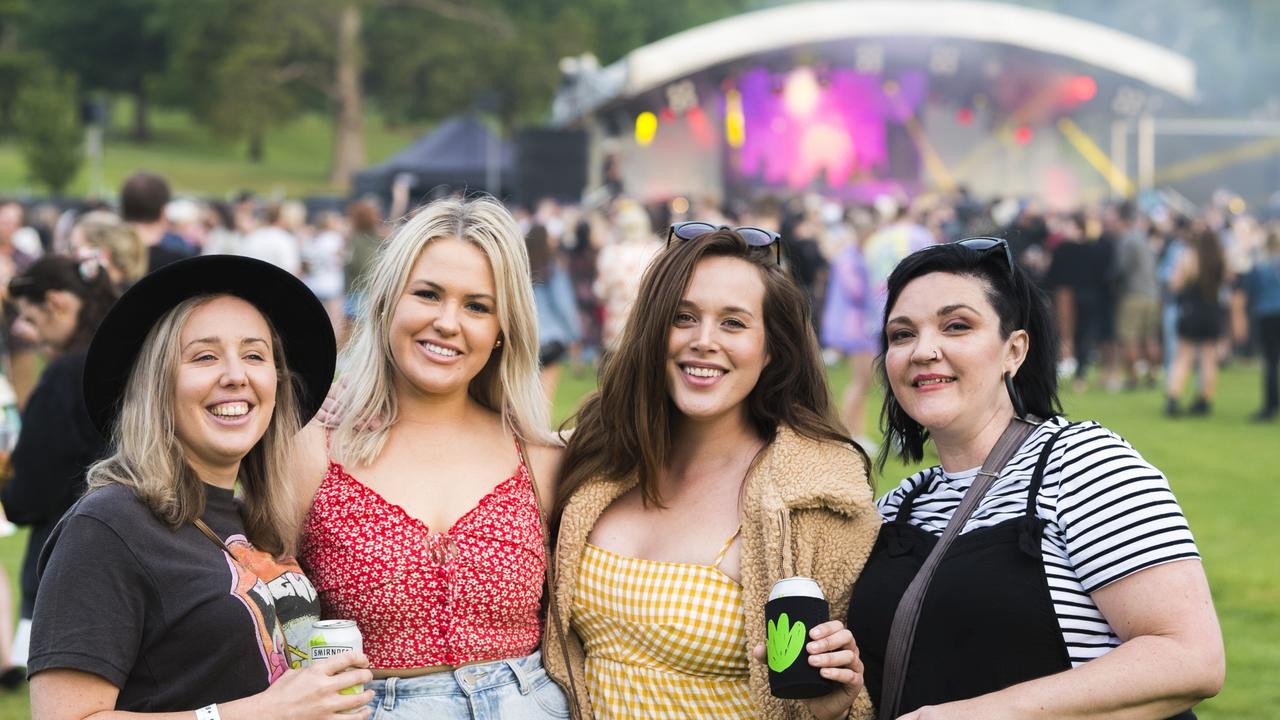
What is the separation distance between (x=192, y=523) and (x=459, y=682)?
0.75m

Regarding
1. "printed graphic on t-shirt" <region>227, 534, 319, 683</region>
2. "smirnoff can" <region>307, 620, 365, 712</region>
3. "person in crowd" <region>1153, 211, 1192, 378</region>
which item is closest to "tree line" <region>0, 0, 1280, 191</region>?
"person in crowd" <region>1153, 211, 1192, 378</region>

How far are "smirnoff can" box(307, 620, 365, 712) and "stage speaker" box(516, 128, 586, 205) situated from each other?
23.4 metres

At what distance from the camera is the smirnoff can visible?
2.44m

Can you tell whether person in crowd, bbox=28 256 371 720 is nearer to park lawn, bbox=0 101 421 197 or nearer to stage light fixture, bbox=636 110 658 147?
stage light fixture, bbox=636 110 658 147

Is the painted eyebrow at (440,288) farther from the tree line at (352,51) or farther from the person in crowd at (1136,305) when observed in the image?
the tree line at (352,51)

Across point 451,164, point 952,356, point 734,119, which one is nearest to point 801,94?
point 734,119

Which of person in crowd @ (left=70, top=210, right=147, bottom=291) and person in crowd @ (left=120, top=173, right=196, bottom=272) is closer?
person in crowd @ (left=70, top=210, right=147, bottom=291)

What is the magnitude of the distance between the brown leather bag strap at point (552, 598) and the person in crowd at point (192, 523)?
605 millimetres

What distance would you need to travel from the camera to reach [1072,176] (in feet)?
94.2

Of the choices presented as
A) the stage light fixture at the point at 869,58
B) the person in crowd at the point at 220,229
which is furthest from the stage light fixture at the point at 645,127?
the person in crowd at the point at 220,229

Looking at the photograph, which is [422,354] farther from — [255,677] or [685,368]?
[255,677]

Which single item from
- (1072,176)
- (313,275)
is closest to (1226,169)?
(1072,176)

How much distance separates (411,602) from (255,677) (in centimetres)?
55

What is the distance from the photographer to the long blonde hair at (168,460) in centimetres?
251
